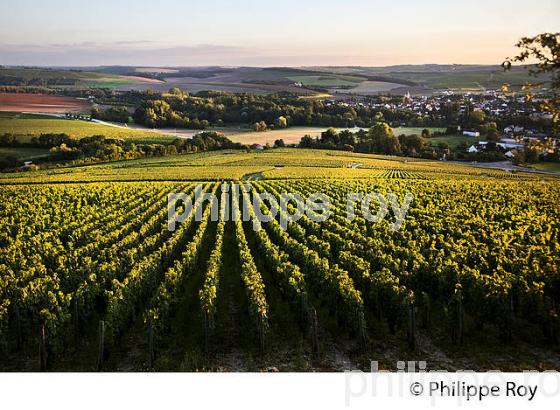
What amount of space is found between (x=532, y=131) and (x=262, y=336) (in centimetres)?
565

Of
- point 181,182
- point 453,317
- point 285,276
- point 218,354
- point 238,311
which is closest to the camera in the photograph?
point 218,354

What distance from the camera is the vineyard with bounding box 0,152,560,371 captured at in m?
8.07

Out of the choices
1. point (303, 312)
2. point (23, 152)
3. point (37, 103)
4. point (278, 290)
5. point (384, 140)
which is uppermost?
point (37, 103)

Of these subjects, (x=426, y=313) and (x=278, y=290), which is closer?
(x=426, y=313)

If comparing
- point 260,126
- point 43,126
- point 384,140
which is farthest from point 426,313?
point 384,140

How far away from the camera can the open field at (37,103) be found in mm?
9625

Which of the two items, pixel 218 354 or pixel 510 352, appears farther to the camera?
pixel 218 354

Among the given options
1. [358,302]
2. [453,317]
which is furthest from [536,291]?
[358,302]

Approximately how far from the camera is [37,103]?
31.9 feet

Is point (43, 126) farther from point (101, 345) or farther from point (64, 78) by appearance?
point (101, 345)

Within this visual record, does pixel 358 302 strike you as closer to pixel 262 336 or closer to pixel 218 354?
pixel 262 336

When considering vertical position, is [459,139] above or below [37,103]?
below

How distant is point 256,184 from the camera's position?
1292 inches

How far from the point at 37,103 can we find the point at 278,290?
7.25 m
